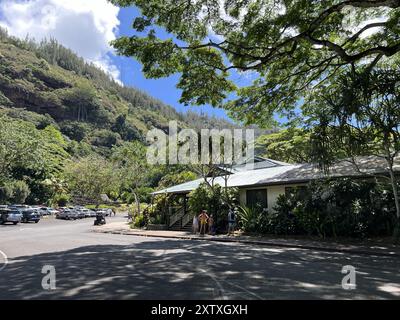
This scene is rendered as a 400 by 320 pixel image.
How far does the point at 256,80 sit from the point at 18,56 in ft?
515

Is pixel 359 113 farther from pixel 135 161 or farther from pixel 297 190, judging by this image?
pixel 135 161

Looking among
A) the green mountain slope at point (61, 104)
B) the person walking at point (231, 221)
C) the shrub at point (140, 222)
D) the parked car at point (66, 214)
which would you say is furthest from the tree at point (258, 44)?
the green mountain slope at point (61, 104)

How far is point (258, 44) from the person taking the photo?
14977 millimetres

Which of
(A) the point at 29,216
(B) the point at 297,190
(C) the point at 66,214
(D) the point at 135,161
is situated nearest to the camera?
(B) the point at 297,190

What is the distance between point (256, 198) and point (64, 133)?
113 metres

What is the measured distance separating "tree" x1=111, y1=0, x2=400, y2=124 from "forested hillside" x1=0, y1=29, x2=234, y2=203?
59.0 ft

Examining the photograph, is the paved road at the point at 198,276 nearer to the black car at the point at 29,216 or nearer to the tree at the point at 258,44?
the tree at the point at 258,44

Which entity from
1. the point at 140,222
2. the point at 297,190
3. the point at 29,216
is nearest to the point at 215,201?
the point at 297,190

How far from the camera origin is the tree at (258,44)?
13516mm

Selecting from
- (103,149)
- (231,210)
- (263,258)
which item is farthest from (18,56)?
(263,258)

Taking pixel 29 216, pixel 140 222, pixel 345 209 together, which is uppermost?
pixel 345 209

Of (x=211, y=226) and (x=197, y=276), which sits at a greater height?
(x=211, y=226)

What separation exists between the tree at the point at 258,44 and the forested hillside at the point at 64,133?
59.0 ft

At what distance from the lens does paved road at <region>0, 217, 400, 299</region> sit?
268 inches
